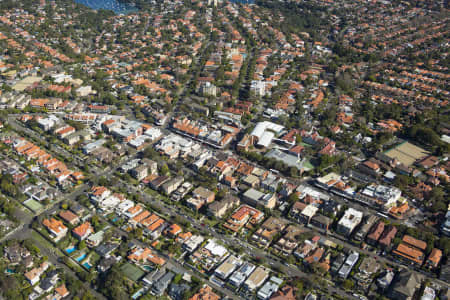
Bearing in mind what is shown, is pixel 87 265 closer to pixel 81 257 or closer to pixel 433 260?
pixel 81 257

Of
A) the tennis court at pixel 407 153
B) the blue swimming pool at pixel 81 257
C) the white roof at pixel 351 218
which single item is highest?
the tennis court at pixel 407 153

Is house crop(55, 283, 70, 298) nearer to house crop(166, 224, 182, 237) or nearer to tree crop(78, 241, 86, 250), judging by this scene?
tree crop(78, 241, 86, 250)

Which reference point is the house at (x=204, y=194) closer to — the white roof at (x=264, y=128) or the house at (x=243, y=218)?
the house at (x=243, y=218)

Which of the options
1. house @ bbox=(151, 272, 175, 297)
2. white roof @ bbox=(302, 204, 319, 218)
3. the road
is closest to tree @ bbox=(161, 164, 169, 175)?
the road

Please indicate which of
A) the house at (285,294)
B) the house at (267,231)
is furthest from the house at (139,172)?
the house at (285,294)

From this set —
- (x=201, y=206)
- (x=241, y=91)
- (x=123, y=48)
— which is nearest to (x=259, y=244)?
(x=201, y=206)

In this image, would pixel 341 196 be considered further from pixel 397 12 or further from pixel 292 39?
pixel 397 12
